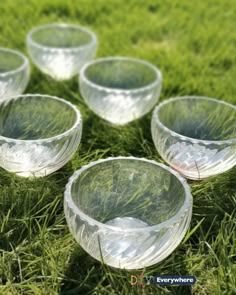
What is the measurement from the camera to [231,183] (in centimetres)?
127

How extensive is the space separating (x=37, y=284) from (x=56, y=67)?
0.90 m

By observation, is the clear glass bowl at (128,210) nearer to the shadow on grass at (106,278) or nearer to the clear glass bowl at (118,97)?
the shadow on grass at (106,278)

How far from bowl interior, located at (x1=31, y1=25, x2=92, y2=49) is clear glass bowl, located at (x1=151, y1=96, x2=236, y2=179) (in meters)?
0.64

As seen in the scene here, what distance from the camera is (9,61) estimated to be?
1.63 meters

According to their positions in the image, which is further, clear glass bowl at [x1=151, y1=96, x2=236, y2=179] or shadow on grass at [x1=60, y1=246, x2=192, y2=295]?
clear glass bowl at [x1=151, y1=96, x2=236, y2=179]

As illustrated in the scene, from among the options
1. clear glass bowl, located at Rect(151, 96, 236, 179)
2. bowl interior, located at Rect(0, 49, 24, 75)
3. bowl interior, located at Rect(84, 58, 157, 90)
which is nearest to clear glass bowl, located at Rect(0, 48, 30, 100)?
bowl interior, located at Rect(0, 49, 24, 75)

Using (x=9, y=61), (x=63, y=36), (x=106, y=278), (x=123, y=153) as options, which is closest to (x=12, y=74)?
(x=9, y=61)

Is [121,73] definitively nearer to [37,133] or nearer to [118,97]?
[118,97]

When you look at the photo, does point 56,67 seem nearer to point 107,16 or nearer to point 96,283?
point 107,16

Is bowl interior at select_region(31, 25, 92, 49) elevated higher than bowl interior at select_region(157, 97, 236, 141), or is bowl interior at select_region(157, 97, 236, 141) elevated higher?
bowl interior at select_region(157, 97, 236, 141)

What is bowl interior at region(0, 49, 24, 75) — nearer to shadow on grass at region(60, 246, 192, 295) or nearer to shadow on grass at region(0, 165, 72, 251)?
shadow on grass at region(0, 165, 72, 251)

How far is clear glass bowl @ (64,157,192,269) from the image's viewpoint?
932mm

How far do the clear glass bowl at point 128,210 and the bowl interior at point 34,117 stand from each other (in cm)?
24

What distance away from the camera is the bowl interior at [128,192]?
1086mm
